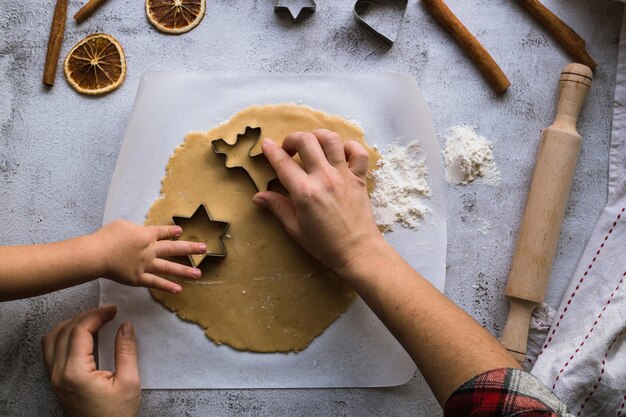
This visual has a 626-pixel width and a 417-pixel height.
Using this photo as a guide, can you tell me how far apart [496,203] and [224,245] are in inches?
25.5

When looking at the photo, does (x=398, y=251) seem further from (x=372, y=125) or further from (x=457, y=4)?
(x=457, y=4)

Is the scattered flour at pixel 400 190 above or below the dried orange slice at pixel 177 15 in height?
below

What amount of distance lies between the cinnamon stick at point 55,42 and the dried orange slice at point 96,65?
29mm

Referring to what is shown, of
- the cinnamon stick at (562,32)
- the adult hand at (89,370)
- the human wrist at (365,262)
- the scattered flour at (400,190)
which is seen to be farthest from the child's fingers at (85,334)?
the cinnamon stick at (562,32)

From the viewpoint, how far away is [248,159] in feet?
4.50

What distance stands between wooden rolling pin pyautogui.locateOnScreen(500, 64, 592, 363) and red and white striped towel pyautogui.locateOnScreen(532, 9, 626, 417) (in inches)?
3.0

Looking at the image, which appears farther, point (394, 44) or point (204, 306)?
point (394, 44)

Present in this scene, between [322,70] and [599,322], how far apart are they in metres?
0.85

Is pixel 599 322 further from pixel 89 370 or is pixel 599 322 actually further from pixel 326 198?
pixel 89 370

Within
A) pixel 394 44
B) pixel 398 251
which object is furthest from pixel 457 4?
pixel 398 251

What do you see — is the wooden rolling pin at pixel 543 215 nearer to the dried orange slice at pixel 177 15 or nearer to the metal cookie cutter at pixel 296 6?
the metal cookie cutter at pixel 296 6

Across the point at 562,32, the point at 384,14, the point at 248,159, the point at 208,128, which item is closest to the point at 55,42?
the point at 208,128

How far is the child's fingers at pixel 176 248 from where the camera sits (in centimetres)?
128

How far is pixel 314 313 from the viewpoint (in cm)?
135
